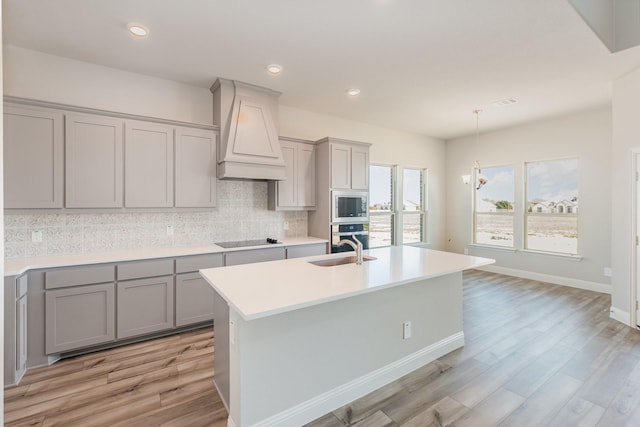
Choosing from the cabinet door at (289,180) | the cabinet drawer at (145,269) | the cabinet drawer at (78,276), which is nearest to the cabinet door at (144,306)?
the cabinet drawer at (145,269)

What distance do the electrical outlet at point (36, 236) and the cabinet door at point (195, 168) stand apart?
1.23 m

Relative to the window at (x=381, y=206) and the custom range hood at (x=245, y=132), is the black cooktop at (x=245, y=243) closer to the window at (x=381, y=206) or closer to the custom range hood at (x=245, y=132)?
the custom range hood at (x=245, y=132)

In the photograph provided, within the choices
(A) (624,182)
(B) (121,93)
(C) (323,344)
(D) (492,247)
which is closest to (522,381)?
(C) (323,344)

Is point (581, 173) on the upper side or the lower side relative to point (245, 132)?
lower

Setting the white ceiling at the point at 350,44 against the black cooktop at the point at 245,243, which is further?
the black cooktop at the point at 245,243

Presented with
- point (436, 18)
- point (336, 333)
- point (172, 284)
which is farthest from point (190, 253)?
point (436, 18)

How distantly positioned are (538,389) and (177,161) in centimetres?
389

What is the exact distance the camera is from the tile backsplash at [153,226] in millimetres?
2973

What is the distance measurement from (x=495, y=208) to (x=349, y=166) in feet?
11.3

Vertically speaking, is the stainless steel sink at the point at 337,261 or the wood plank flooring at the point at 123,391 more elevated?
the stainless steel sink at the point at 337,261

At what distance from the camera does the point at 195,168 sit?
3557 mm

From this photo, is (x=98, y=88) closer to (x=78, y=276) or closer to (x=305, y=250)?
(x=78, y=276)

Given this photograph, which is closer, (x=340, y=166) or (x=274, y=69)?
(x=274, y=69)

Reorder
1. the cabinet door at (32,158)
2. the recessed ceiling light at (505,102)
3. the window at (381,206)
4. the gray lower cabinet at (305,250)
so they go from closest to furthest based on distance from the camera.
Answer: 1. the cabinet door at (32,158)
2. the gray lower cabinet at (305,250)
3. the recessed ceiling light at (505,102)
4. the window at (381,206)
